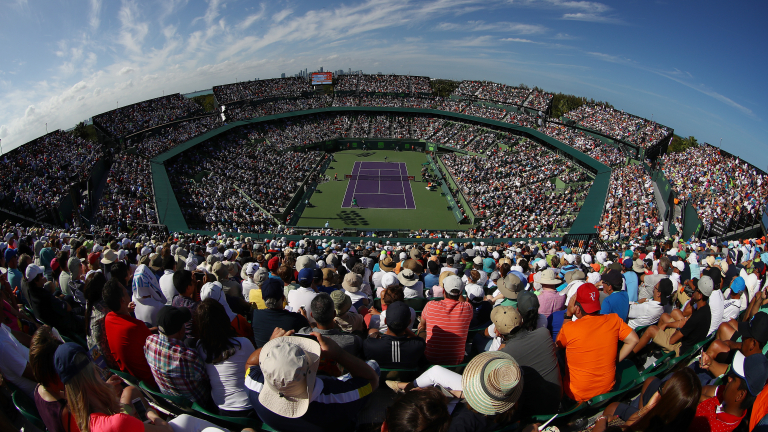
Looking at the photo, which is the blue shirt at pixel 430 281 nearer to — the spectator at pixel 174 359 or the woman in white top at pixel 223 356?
the woman in white top at pixel 223 356

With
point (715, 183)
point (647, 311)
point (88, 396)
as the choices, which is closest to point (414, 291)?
point (647, 311)

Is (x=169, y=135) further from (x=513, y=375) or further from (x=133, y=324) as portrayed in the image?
(x=513, y=375)

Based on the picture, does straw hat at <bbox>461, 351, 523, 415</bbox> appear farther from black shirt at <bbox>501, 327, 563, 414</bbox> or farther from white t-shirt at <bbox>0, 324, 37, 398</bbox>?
white t-shirt at <bbox>0, 324, 37, 398</bbox>

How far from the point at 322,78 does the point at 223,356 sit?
6462 cm

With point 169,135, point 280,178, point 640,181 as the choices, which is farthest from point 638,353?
point 169,135

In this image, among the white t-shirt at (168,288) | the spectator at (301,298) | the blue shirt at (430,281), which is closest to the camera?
the spectator at (301,298)

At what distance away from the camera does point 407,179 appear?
4106 cm

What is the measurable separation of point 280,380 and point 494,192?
31330 mm

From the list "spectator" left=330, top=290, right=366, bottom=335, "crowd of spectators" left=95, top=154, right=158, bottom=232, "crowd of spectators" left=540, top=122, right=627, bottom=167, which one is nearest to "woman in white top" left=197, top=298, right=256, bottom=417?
"spectator" left=330, top=290, right=366, bottom=335

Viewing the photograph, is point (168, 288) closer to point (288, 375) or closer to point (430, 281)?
point (288, 375)

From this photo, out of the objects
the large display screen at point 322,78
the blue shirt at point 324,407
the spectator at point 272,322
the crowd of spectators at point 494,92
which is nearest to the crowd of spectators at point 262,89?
the large display screen at point 322,78

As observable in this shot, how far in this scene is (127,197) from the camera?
931 inches

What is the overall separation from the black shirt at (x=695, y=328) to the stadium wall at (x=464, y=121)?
51.7ft

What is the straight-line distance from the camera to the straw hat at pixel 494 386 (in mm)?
2727
